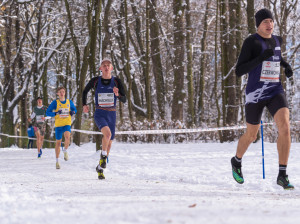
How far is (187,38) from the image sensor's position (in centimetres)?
2083

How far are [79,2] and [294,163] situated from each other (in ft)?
54.7

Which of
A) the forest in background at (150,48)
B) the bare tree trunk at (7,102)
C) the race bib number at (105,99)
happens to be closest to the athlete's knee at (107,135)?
the race bib number at (105,99)

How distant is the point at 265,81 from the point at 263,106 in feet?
1.15

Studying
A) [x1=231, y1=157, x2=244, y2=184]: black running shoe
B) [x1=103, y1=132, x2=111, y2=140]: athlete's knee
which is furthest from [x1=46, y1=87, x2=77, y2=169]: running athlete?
[x1=231, y1=157, x2=244, y2=184]: black running shoe

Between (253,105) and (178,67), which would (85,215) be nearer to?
(253,105)

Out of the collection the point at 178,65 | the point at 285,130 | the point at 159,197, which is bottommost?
the point at 159,197

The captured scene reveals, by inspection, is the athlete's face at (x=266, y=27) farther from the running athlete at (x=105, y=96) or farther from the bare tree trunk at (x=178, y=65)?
the bare tree trunk at (x=178, y=65)

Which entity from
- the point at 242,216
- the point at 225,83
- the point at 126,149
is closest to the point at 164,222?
the point at 242,216

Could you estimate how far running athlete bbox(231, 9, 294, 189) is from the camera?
588cm

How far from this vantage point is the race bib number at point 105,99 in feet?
28.0

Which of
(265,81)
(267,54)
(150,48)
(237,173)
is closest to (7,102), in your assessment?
(150,48)

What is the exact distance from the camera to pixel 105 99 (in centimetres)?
856

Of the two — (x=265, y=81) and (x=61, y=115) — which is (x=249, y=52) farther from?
(x=61, y=115)

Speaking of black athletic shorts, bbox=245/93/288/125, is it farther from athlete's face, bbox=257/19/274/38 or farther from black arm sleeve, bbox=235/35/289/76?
athlete's face, bbox=257/19/274/38
